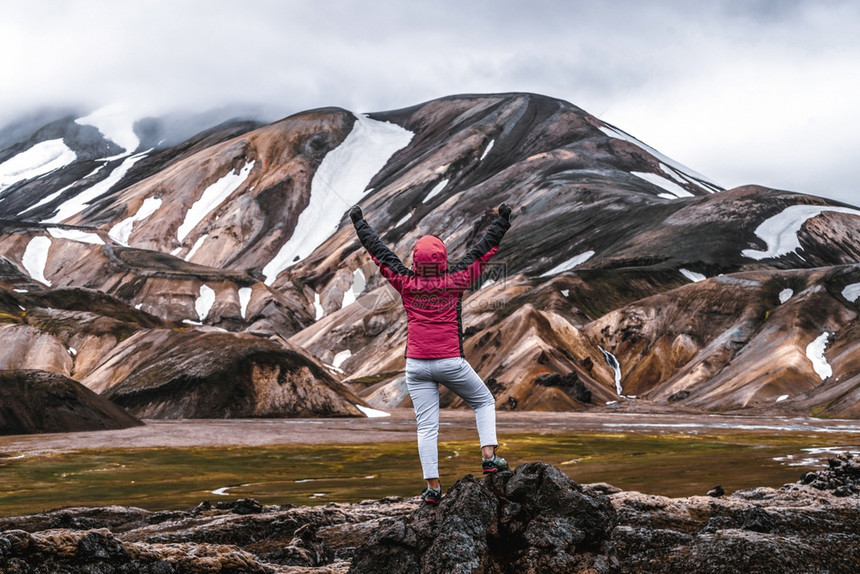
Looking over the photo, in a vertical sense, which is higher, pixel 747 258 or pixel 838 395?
pixel 747 258

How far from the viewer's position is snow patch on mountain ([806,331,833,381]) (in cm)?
10519

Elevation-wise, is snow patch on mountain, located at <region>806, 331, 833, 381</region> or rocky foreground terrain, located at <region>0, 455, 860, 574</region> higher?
snow patch on mountain, located at <region>806, 331, 833, 381</region>

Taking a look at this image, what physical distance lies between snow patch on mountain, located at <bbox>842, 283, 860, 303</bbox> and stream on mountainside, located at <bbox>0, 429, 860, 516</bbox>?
59280mm

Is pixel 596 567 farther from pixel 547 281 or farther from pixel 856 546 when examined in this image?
pixel 547 281

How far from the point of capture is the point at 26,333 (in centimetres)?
11806

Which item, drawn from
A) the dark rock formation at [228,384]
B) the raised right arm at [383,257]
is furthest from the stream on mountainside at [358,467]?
the dark rock formation at [228,384]

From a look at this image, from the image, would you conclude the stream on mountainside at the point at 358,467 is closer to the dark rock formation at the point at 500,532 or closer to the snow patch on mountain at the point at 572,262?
the dark rock formation at the point at 500,532

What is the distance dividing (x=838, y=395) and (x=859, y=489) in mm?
82625

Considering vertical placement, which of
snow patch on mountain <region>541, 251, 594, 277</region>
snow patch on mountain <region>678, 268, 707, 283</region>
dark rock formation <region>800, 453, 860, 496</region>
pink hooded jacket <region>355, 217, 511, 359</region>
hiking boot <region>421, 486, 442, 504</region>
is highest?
snow patch on mountain <region>541, 251, 594, 277</region>

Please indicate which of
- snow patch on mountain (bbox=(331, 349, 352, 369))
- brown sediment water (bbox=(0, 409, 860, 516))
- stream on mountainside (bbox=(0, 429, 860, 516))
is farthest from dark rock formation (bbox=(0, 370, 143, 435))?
snow patch on mountain (bbox=(331, 349, 352, 369))

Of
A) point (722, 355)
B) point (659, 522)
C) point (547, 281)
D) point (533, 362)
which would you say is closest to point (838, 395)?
point (722, 355)

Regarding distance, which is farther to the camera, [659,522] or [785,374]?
[785,374]

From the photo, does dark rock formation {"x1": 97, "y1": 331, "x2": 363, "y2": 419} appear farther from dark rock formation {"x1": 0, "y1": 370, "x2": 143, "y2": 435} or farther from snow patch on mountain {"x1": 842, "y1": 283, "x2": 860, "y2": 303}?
snow patch on mountain {"x1": 842, "y1": 283, "x2": 860, "y2": 303}

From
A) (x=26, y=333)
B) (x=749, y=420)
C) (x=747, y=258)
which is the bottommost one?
(x=749, y=420)
